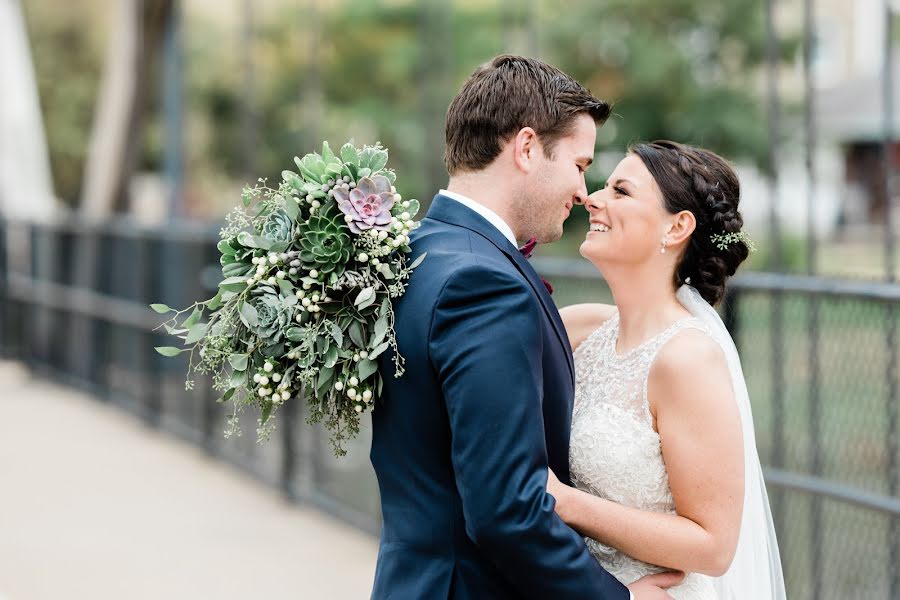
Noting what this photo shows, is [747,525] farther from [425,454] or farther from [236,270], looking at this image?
[236,270]

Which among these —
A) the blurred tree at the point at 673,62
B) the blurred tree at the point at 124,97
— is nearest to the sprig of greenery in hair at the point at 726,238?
the blurred tree at the point at 124,97

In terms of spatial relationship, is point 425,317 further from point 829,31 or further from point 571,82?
point 829,31

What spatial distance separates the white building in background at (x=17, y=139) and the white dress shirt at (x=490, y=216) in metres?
13.7

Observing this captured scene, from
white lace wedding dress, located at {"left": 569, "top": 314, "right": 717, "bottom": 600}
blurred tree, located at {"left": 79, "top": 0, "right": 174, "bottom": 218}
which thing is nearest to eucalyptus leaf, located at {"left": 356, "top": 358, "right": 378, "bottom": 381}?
white lace wedding dress, located at {"left": 569, "top": 314, "right": 717, "bottom": 600}

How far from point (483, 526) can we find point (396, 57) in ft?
80.2

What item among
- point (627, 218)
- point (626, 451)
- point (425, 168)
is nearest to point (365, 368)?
point (626, 451)

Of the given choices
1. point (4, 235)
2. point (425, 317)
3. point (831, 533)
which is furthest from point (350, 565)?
point (4, 235)

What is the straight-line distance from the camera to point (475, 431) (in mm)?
2273

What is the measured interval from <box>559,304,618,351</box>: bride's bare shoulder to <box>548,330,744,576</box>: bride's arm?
2.07 feet

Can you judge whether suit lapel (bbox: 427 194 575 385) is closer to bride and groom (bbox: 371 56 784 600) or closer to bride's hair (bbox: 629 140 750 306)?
bride and groom (bbox: 371 56 784 600)

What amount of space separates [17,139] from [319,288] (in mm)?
13957

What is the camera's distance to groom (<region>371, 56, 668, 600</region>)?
7.47ft

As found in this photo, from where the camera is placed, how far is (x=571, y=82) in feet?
8.38

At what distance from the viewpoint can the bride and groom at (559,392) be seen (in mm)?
2297
